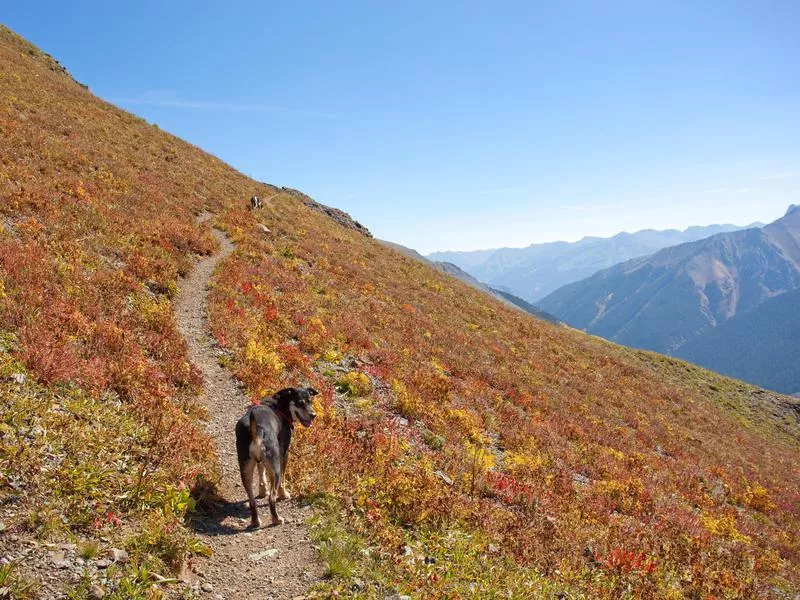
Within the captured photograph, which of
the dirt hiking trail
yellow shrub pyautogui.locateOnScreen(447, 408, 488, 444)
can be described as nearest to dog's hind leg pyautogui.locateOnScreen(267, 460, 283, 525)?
the dirt hiking trail

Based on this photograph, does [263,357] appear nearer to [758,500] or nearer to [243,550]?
[243,550]

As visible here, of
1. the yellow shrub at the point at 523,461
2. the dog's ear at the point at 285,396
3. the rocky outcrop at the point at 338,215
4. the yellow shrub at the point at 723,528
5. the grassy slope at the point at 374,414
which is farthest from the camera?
the rocky outcrop at the point at 338,215

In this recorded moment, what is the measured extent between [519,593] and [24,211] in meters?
17.9

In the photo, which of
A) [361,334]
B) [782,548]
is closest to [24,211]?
[361,334]

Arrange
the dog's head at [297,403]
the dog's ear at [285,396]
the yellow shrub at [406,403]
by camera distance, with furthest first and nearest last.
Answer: the yellow shrub at [406,403] → the dog's ear at [285,396] → the dog's head at [297,403]

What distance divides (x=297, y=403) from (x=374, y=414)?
4.90 metres

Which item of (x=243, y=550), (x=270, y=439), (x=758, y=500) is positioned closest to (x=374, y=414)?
(x=270, y=439)

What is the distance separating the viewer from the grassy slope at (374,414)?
7.00 metres

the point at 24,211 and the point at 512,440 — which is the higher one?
the point at 24,211

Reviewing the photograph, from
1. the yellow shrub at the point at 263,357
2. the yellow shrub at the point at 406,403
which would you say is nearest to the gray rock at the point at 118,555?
the yellow shrub at the point at 263,357

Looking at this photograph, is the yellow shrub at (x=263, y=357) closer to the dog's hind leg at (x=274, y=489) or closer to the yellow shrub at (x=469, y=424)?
the dog's hind leg at (x=274, y=489)

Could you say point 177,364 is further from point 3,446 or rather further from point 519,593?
point 519,593

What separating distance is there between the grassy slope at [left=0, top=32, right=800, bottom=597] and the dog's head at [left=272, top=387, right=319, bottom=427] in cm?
140

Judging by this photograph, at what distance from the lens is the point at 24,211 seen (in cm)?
1462
